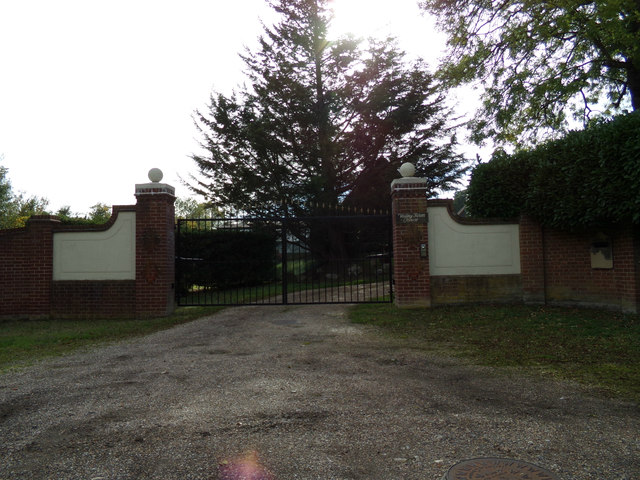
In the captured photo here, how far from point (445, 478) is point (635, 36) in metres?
11.1

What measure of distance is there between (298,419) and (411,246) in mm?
6171

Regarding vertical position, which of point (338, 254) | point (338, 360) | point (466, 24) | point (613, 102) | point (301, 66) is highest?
point (301, 66)

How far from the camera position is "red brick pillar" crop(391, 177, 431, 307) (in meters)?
8.73

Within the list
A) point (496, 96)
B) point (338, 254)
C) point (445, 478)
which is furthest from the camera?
point (338, 254)

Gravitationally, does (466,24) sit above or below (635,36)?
above

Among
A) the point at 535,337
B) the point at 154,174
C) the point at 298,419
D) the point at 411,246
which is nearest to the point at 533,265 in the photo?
the point at 411,246

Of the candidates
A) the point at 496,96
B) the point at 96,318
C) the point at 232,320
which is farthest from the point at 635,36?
the point at 96,318

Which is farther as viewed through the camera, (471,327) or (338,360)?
(471,327)

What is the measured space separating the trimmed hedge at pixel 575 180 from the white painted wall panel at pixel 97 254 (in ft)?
26.8

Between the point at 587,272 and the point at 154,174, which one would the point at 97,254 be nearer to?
the point at 154,174

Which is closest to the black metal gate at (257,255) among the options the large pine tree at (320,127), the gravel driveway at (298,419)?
the large pine tree at (320,127)

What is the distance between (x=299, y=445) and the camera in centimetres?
269

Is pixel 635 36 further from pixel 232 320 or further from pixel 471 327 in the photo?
pixel 232 320

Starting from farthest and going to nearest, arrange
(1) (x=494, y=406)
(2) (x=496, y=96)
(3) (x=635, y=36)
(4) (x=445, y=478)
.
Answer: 1. (2) (x=496, y=96)
2. (3) (x=635, y=36)
3. (1) (x=494, y=406)
4. (4) (x=445, y=478)
